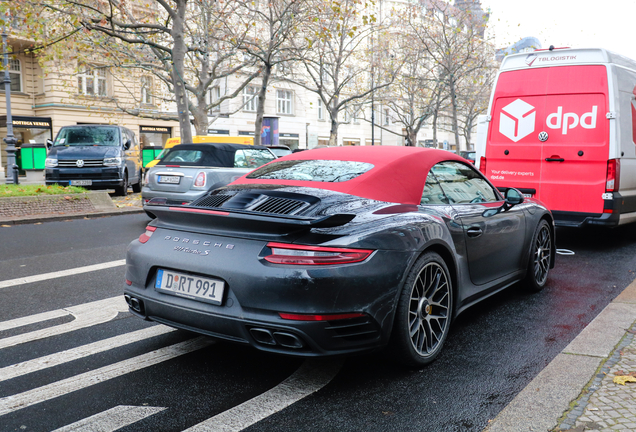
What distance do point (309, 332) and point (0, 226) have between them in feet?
32.1

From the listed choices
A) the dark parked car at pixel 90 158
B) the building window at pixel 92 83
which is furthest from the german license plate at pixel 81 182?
the building window at pixel 92 83

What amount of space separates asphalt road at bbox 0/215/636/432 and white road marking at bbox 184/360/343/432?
11 mm

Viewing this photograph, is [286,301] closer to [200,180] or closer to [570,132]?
[570,132]

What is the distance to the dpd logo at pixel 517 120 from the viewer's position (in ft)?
27.7

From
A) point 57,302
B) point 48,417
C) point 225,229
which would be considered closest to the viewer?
point 48,417

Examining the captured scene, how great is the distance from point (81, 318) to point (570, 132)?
21.8ft

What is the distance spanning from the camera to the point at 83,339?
429 centimetres

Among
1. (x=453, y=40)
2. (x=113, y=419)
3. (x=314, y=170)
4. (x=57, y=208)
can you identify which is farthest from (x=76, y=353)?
(x=453, y=40)

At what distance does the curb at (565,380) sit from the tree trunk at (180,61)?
14.7 m

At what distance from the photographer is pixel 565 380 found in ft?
11.3

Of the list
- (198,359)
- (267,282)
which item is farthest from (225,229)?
(198,359)

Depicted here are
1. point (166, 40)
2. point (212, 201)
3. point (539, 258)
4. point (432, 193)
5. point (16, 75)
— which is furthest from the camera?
point (16, 75)

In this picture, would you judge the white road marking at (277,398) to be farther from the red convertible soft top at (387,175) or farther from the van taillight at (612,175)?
the van taillight at (612,175)

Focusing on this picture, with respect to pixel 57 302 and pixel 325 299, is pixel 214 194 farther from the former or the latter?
pixel 57 302
